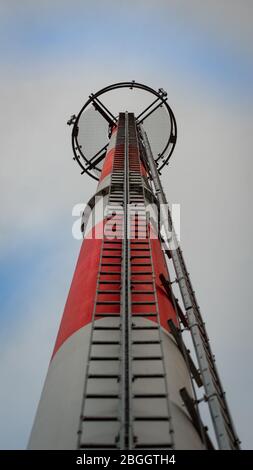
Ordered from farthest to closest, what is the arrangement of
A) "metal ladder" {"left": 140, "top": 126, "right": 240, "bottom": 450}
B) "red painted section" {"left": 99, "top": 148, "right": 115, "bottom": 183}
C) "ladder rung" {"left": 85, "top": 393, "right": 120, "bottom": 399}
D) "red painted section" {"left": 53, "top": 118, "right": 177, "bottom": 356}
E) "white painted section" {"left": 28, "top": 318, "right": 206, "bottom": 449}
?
"red painted section" {"left": 99, "top": 148, "right": 115, "bottom": 183} → "red painted section" {"left": 53, "top": 118, "right": 177, "bottom": 356} → "ladder rung" {"left": 85, "top": 393, "right": 120, "bottom": 399} → "metal ladder" {"left": 140, "top": 126, "right": 240, "bottom": 450} → "white painted section" {"left": 28, "top": 318, "right": 206, "bottom": 449}

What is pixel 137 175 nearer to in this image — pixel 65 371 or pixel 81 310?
pixel 81 310

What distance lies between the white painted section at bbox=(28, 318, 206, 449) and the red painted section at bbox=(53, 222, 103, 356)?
1.55 ft

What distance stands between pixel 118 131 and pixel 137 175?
296 inches

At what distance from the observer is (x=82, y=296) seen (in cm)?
1005

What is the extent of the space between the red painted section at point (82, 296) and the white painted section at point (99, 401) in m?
0.47

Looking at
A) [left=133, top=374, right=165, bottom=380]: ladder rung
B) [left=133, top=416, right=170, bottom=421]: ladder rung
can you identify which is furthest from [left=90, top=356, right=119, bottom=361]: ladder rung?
[left=133, top=416, right=170, bottom=421]: ladder rung

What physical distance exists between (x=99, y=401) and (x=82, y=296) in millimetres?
3359

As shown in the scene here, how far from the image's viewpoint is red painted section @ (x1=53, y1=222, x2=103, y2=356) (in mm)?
9312

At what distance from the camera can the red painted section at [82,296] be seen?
9.31 m

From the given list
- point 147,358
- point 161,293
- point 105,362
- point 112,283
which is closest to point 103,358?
point 105,362

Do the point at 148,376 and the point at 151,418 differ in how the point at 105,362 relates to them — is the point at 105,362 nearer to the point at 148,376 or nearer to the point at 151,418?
the point at 148,376

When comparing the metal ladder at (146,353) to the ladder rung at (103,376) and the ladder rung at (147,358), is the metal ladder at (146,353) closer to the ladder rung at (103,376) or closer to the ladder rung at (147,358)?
the ladder rung at (147,358)

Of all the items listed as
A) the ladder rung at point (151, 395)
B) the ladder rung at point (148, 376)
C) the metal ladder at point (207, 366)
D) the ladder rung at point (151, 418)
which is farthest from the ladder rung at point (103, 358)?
the metal ladder at point (207, 366)

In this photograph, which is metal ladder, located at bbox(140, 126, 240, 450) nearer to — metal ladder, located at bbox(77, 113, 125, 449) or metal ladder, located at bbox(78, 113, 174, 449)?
metal ladder, located at bbox(78, 113, 174, 449)
